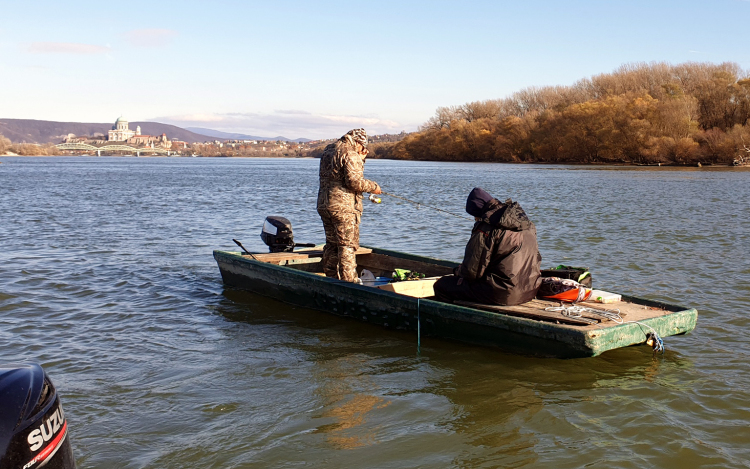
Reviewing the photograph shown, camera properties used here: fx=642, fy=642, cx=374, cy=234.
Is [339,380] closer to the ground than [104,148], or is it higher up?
closer to the ground

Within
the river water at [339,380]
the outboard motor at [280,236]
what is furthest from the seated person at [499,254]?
the outboard motor at [280,236]

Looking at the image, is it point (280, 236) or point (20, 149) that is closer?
point (280, 236)

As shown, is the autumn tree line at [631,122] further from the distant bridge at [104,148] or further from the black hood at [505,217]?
the distant bridge at [104,148]

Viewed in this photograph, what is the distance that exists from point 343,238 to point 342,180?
0.77 metres

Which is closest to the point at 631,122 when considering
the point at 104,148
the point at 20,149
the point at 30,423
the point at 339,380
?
the point at 339,380

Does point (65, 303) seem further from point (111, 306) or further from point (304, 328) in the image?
point (304, 328)

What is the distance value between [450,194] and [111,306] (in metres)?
25.8

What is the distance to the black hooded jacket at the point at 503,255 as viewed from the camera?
636 cm

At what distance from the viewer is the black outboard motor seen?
8.63 feet

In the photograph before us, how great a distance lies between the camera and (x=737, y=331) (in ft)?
25.6

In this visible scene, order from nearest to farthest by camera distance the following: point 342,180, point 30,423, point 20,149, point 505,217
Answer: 1. point 30,423
2. point 505,217
3. point 342,180
4. point 20,149

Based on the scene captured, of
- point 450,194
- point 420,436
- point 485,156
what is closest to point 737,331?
point 420,436

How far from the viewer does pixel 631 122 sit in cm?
6475

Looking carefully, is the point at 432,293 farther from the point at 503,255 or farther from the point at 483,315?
the point at 503,255
